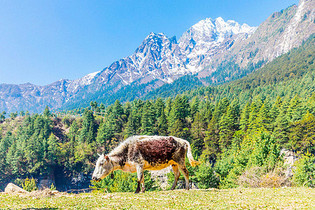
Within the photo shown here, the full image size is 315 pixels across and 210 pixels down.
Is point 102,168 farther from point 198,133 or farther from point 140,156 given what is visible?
point 198,133

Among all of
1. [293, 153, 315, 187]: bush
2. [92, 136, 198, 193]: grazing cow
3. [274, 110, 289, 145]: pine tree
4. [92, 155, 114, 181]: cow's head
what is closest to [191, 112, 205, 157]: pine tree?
[274, 110, 289, 145]: pine tree

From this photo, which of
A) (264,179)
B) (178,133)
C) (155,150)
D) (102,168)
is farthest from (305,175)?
(178,133)

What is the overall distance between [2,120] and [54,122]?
4851 cm

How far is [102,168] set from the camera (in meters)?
11.6

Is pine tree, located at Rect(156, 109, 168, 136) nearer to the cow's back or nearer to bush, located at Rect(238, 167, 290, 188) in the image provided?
bush, located at Rect(238, 167, 290, 188)

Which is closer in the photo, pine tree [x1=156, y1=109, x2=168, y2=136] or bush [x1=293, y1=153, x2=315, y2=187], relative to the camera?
bush [x1=293, y1=153, x2=315, y2=187]

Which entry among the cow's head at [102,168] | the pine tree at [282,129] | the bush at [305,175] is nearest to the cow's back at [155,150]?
the cow's head at [102,168]

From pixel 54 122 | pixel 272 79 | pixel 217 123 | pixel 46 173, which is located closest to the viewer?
pixel 217 123

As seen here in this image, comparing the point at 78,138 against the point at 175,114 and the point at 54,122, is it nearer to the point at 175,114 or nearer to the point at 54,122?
the point at 54,122

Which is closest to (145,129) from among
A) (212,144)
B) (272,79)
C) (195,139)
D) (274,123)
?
(195,139)

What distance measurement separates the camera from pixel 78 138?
97.0 metres

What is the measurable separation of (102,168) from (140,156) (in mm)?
2415

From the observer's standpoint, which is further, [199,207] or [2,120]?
[2,120]

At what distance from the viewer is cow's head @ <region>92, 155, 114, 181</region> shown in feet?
38.0
